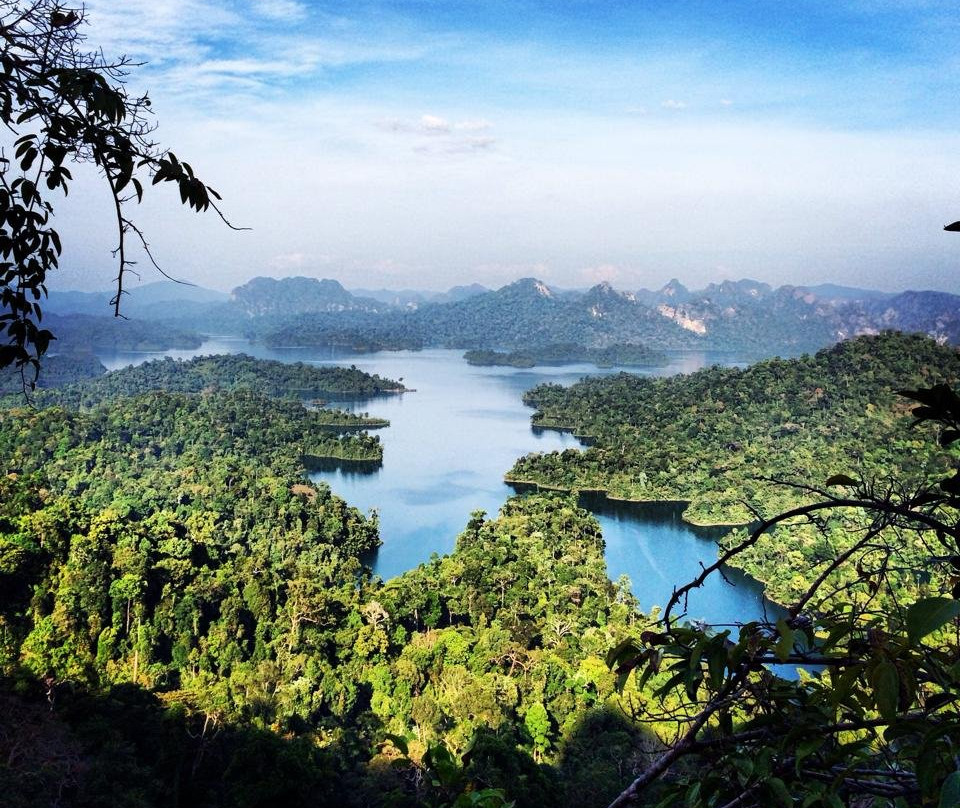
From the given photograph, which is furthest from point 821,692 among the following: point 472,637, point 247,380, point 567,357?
point 567,357

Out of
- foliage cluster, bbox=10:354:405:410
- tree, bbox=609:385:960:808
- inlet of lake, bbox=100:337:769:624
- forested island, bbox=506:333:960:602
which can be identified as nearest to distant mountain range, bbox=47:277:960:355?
foliage cluster, bbox=10:354:405:410

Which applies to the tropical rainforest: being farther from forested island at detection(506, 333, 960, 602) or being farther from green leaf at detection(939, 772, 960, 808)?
forested island at detection(506, 333, 960, 602)

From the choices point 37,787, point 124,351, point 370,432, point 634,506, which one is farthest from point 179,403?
point 124,351

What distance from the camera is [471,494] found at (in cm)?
2586

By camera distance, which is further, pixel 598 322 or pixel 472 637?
pixel 598 322

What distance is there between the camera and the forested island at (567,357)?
7038 cm

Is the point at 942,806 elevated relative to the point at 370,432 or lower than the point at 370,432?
elevated

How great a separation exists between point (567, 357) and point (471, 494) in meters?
52.8

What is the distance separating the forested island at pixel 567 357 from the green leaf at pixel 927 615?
6855 centimetres

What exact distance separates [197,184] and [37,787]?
618 cm

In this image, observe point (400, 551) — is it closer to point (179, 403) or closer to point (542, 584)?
point (542, 584)

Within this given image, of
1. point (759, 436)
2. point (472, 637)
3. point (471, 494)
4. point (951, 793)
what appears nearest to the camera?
point (951, 793)

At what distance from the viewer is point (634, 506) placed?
24812 millimetres

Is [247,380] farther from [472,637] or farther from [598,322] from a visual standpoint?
[598,322]
